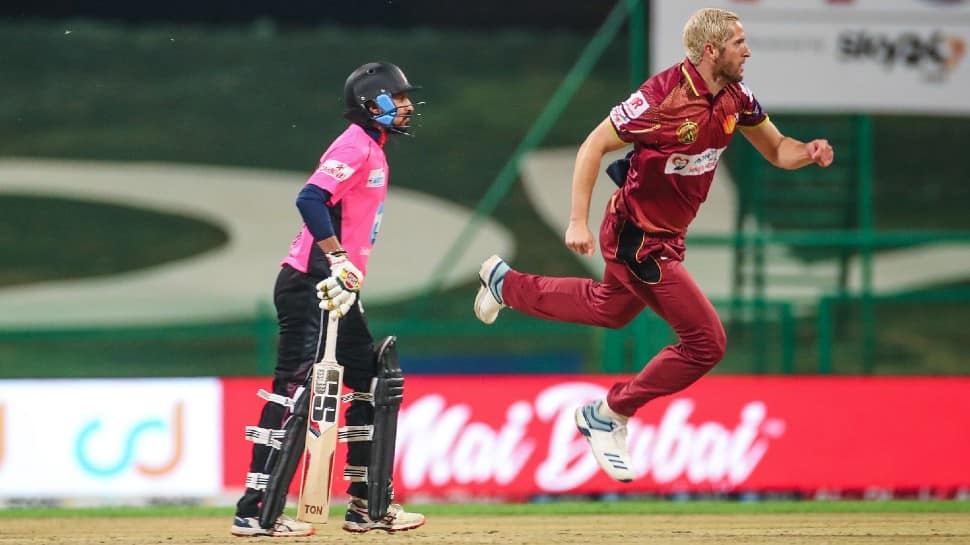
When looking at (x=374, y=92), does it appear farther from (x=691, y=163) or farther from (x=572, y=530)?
(x=572, y=530)

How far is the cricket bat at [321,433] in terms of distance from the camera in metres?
6.95

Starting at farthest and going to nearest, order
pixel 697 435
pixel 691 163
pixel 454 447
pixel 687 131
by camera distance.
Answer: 1. pixel 697 435
2. pixel 454 447
3. pixel 691 163
4. pixel 687 131

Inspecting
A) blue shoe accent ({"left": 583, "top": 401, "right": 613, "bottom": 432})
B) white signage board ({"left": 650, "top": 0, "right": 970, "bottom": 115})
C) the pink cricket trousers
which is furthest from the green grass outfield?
white signage board ({"left": 650, "top": 0, "right": 970, "bottom": 115})

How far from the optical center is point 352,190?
7.02 meters

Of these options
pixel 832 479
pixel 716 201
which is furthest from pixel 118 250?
pixel 832 479

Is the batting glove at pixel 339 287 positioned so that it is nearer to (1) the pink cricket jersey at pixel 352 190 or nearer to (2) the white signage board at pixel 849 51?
(1) the pink cricket jersey at pixel 352 190

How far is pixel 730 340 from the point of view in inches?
659

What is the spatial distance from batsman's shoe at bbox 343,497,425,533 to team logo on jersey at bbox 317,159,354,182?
5.10 feet

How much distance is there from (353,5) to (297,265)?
48.4 feet

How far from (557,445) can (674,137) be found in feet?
11.1

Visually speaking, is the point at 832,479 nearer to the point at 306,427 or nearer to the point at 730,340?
the point at 306,427

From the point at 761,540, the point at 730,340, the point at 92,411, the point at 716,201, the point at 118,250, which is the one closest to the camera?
the point at 761,540

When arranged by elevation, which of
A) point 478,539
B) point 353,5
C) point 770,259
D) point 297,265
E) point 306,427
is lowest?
point 478,539

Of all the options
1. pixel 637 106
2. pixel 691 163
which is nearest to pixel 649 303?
pixel 691 163
